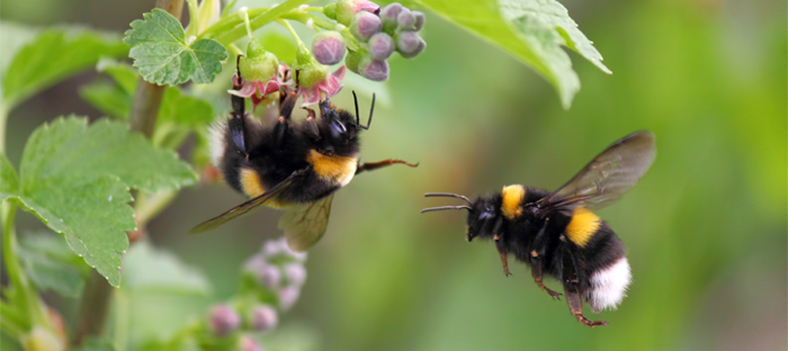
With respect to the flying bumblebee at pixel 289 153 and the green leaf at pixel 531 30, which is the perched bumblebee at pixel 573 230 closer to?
the flying bumblebee at pixel 289 153

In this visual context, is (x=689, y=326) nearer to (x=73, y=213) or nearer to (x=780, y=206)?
(x=780, y=206)

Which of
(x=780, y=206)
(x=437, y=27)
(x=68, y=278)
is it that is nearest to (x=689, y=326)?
(x=780, y=206)

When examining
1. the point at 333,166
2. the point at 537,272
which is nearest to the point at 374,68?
the point at 333,166

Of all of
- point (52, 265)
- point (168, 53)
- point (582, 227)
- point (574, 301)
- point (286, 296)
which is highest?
point (168, 53)

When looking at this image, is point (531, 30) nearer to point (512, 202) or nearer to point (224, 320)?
point (512, 202)

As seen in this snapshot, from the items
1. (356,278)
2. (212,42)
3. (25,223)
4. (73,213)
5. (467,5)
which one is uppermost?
(467,5)
